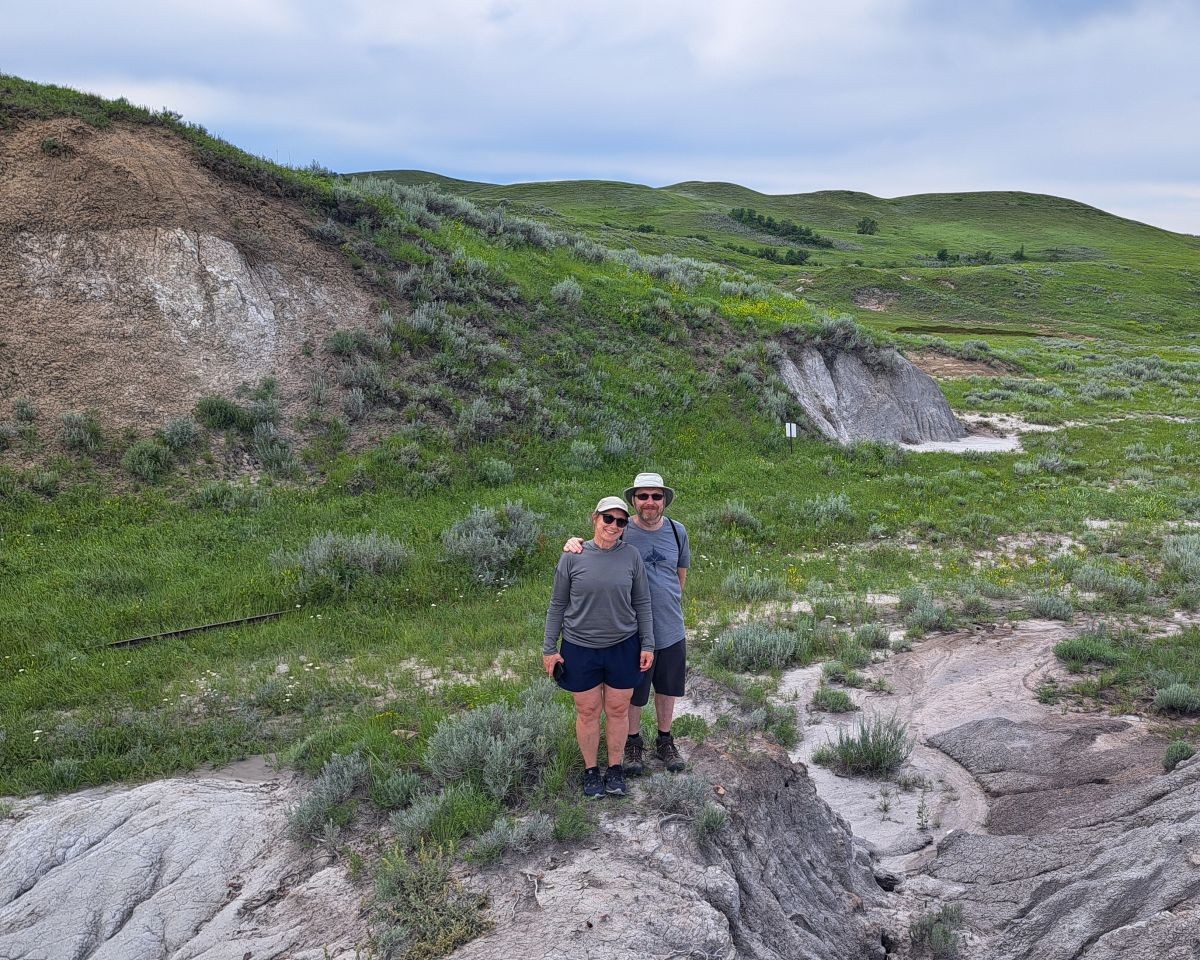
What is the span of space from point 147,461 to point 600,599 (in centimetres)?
1015

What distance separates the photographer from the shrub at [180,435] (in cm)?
1278

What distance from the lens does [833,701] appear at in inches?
318

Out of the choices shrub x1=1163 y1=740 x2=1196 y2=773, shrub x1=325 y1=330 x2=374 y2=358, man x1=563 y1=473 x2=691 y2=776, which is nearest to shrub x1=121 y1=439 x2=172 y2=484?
shrub x1=325 y1=330 x2=374 y2=358

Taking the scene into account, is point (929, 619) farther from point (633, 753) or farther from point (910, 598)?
point (633, 753)

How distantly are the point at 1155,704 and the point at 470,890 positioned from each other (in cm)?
696

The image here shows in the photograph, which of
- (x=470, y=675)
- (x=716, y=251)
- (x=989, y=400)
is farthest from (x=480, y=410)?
(x=716, y=251)

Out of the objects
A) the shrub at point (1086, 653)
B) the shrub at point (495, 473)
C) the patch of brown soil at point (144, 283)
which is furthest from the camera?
the shrub at point (495, 473)

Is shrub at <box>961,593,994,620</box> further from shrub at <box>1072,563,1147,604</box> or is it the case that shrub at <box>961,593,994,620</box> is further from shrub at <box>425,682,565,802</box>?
shrub at <box>425,682,565,802</box>

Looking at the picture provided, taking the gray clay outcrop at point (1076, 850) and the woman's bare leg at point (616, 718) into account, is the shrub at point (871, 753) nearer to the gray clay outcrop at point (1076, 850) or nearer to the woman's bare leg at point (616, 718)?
the gray clay outcrop at point (1076, 850)

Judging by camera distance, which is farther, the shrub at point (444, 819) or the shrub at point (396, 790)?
the shrub at point (396, 790)

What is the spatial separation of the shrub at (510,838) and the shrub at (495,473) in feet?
31.3

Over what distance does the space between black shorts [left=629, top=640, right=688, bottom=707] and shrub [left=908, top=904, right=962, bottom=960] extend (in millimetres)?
2180

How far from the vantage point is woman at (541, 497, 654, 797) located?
5223 mm

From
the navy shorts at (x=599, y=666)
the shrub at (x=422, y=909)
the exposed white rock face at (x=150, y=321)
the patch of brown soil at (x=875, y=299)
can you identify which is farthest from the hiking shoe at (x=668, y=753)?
the patch of brown soil at (x=875, y=299)
